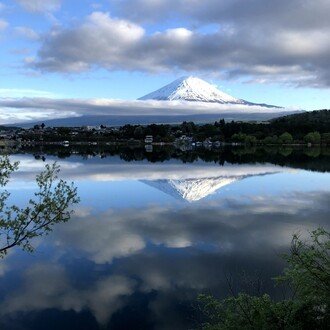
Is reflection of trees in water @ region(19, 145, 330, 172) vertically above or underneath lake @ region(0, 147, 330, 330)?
underneath


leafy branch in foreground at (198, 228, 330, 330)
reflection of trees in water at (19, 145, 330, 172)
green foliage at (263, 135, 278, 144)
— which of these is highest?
leafy branch in foreground at (198, 228, 330, 330)

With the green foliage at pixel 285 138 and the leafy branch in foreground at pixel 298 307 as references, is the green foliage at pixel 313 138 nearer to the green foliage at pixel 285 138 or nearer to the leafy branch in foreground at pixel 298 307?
the green foliage at pixel 285 138

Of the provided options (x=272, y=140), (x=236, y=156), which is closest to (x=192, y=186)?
(x=236, y=156)

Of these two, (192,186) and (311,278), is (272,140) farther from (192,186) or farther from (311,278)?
(311,278)

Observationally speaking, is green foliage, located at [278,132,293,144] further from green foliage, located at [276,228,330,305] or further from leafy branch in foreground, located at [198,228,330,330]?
leafy branch in foreground, located at [198,228,330,330]

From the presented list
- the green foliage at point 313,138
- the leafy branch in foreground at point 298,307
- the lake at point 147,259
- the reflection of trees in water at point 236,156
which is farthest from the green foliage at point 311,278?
the green foliage at point 313,138

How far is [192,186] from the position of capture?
4862cm

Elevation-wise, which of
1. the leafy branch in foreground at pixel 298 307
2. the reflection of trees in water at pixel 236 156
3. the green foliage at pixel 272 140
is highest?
the leafy branch in foreground at pixel 298 307

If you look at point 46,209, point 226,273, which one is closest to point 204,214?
point 226,273

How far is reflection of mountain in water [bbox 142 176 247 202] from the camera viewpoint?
41.1 m

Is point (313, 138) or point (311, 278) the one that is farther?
point (313, 138)

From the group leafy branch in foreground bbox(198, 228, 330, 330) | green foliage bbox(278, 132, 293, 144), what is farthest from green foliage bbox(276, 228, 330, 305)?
green foliage bbox(278, 132, 293, 144)

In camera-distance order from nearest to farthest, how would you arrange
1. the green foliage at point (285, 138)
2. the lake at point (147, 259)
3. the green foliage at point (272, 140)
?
the lake at point (147, 259), the green foliage at point (285, 138), the green foliage at point (272, 140)

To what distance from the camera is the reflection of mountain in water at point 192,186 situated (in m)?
41.1
